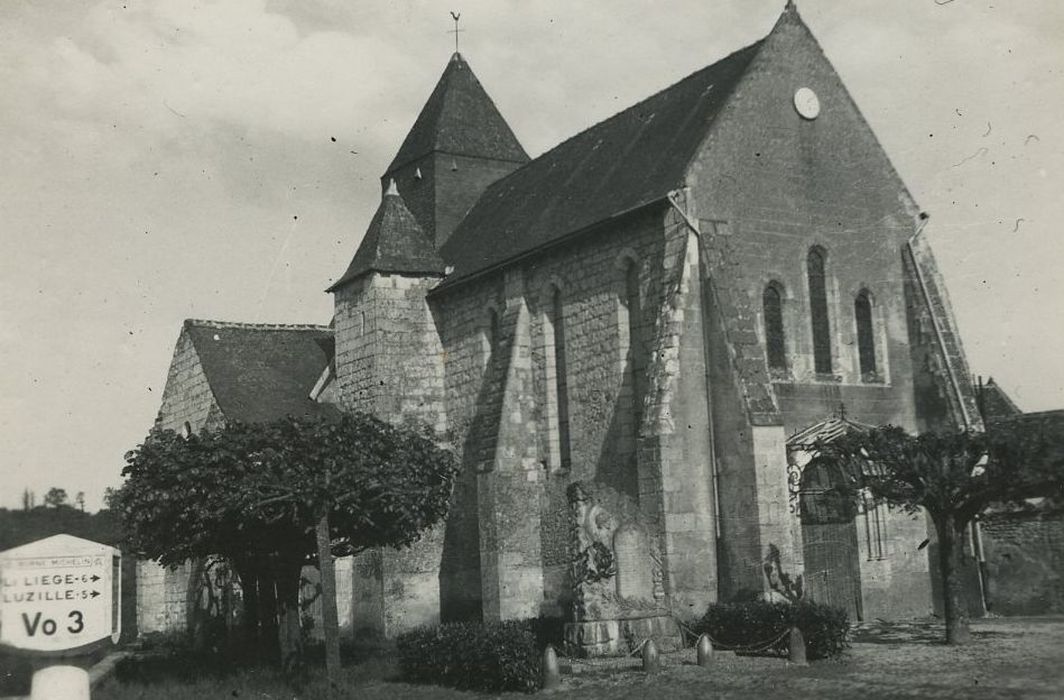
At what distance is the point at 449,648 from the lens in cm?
1577

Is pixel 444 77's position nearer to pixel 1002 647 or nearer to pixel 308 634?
pixel 308 634

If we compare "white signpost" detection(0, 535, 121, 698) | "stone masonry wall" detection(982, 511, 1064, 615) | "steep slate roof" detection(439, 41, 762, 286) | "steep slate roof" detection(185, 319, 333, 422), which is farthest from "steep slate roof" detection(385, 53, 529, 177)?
"white signpost" detection(0, 535, 121, 698)

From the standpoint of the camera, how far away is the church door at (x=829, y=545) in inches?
786

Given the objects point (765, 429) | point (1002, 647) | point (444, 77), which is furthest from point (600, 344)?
point (444, 77)

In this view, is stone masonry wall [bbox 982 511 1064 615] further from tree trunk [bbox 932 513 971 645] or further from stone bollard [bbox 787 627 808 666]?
stone bollard [bbox 787 627 808 666]

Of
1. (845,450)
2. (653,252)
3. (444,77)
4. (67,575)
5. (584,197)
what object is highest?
(444,77)

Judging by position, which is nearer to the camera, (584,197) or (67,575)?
(67,575)

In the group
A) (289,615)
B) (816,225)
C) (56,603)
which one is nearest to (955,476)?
(816,225)

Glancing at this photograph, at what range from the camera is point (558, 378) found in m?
23.2

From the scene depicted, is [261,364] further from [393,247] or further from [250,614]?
[250,614]

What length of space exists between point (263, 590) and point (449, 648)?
5.82 metres

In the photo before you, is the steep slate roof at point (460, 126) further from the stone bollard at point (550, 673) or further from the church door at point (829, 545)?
the stone bollard at point (550, 673)

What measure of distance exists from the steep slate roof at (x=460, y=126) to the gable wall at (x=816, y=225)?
13187 millimetres

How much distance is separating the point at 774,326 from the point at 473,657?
893cm
